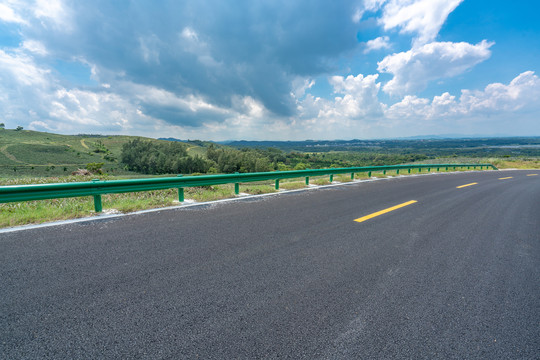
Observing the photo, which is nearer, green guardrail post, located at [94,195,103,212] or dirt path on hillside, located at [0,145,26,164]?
green guardrail post, located at [94,195,103,212]

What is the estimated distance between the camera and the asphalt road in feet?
6.27

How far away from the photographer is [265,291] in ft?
8.52

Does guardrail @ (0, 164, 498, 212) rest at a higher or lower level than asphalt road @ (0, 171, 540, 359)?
higher

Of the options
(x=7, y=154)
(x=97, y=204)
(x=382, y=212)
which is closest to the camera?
(x=97, y=204)

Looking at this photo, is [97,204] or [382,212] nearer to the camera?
[97,204]

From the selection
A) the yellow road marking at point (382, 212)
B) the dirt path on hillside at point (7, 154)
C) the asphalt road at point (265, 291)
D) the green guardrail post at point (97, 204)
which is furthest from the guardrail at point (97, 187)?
the dirt path on hillside at point (7, 154)

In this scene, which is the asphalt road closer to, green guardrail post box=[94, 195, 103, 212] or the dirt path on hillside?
green guardrail post box=[94, 195, 103, 212]

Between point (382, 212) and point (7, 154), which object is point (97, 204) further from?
point (7, 154)

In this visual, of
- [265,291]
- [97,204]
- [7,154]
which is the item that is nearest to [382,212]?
[265,291]

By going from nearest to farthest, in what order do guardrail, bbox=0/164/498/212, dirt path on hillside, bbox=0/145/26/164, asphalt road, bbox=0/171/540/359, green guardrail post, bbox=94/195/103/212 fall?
asphalt road, bbox=0/171/540/359
guardrail, bbox=0/164/498/212
green guardrail post, bbox=94/195/103/212
dirt path on hillside, bbox=0/145/26/164

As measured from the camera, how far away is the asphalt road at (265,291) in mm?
1910

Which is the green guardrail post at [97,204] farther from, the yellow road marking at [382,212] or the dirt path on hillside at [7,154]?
the dirt path on hillside at [7,154]

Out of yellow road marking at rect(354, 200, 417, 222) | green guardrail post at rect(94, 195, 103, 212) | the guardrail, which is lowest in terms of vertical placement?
yellow road marking at rect(354, 200, 417, 222)

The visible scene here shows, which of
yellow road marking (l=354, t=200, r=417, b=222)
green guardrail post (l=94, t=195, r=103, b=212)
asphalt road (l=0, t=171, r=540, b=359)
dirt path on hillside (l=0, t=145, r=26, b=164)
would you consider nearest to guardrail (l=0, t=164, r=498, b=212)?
green guardrail post (l=94, t=195, r=103, b=212)
